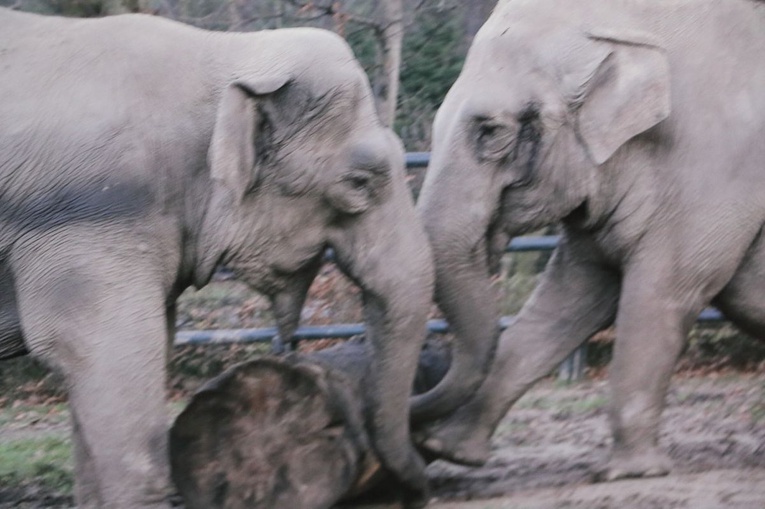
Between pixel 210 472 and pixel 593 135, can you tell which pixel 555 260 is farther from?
pixel 210 472

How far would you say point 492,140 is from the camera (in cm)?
470

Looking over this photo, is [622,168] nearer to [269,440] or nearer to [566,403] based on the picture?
[269,440]

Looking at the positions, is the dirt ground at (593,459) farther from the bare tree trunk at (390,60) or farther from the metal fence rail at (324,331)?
the bare tree trunk at (390,60)

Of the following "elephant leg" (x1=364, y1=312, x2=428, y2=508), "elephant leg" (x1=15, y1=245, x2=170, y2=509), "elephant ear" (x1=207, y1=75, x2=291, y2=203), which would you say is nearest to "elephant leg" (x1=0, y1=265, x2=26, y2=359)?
"elephant leg" (x1=15, y1=245, x2=170, y2=509)

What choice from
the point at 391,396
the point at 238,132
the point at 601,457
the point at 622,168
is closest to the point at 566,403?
the point at 601,457

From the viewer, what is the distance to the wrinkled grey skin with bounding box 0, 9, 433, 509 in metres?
3.83

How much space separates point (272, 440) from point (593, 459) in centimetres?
148

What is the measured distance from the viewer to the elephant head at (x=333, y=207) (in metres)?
4.16

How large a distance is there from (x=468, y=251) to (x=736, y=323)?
1.12 meters

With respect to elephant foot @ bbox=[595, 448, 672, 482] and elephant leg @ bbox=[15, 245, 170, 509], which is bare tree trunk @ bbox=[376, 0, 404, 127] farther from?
elephant leg @ bbox=[15, 245, 170, 509]

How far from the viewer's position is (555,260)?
5.28 m

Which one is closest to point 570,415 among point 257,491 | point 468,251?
point 468,251

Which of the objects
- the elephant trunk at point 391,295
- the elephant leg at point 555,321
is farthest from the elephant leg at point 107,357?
the elephant leg at point 555,321

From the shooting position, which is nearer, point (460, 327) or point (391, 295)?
point (391, 295)
